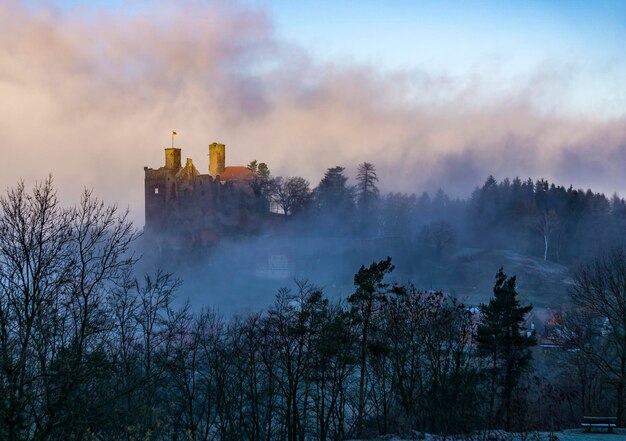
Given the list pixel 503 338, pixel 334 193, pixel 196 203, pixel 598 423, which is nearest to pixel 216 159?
pixel 196 203

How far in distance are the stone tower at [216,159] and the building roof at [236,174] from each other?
882 millimetres

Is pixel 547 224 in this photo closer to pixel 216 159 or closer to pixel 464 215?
pixel 464 215

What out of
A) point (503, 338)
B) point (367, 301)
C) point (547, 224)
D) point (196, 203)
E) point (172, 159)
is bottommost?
point (503, 338)

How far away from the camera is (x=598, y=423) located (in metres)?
22.1

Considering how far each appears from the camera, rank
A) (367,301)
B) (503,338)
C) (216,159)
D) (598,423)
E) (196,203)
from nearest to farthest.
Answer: (598,423) → (367,301) → (503,338) → (196,203) → (216,159)

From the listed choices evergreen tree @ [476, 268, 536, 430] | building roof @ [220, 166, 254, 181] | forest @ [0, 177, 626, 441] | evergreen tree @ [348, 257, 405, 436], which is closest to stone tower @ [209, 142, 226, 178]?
building roof @ [220, 166, 254, 181]

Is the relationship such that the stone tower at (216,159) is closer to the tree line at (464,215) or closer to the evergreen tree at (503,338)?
the tree line at (464,215)

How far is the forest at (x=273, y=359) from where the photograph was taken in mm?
Result: 14734

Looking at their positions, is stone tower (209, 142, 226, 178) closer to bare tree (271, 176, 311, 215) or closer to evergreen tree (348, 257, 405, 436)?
bare tree (271, 176, 311, 215)

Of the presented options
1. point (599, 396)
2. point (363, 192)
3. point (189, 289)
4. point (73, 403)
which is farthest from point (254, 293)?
point (73, 403)

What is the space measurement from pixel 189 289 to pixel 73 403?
86.9 metres

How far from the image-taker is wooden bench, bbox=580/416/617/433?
837 inches

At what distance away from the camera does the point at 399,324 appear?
98.5ft

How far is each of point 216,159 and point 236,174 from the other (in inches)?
178
